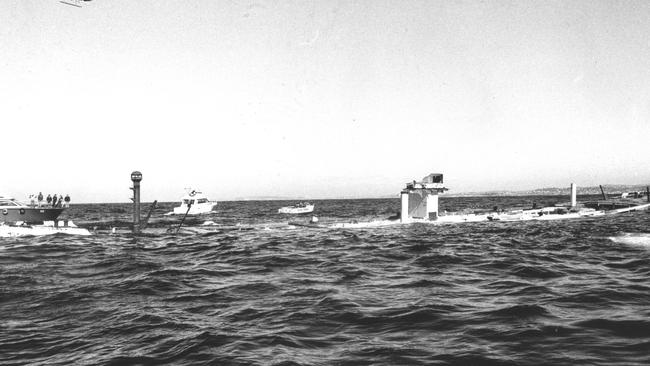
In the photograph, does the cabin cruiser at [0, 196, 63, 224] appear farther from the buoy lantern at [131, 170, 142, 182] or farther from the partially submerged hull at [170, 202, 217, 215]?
the partially submerged hull at [170, 202, 217, 215]

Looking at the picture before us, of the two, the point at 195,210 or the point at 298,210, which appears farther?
the point at 298,210

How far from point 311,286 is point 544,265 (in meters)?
9.23

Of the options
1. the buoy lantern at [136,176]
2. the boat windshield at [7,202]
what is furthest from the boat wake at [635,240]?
the boat windshield at [7,202]

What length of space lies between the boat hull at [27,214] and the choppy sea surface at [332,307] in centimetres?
2342

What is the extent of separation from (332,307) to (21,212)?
42.2m

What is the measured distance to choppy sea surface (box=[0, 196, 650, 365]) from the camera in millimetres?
7699

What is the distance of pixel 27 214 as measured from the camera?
4234 centimetres

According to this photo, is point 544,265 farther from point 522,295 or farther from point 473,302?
point 473,302

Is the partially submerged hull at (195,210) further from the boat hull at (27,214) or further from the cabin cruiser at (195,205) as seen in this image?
the boat hull at (27,214)

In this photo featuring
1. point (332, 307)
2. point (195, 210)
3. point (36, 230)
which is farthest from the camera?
point (195, 210)

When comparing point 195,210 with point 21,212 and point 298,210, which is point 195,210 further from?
point 21,212

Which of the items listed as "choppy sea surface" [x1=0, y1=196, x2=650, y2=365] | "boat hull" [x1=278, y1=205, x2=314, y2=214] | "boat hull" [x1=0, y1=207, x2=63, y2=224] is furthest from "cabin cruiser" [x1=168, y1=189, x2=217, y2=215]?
"choppy sea surface" [x1=0, y1=196, x2=650, y2=365]

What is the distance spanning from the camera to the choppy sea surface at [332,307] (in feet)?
25.3

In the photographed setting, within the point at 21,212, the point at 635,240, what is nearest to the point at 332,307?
the point at 635,240
